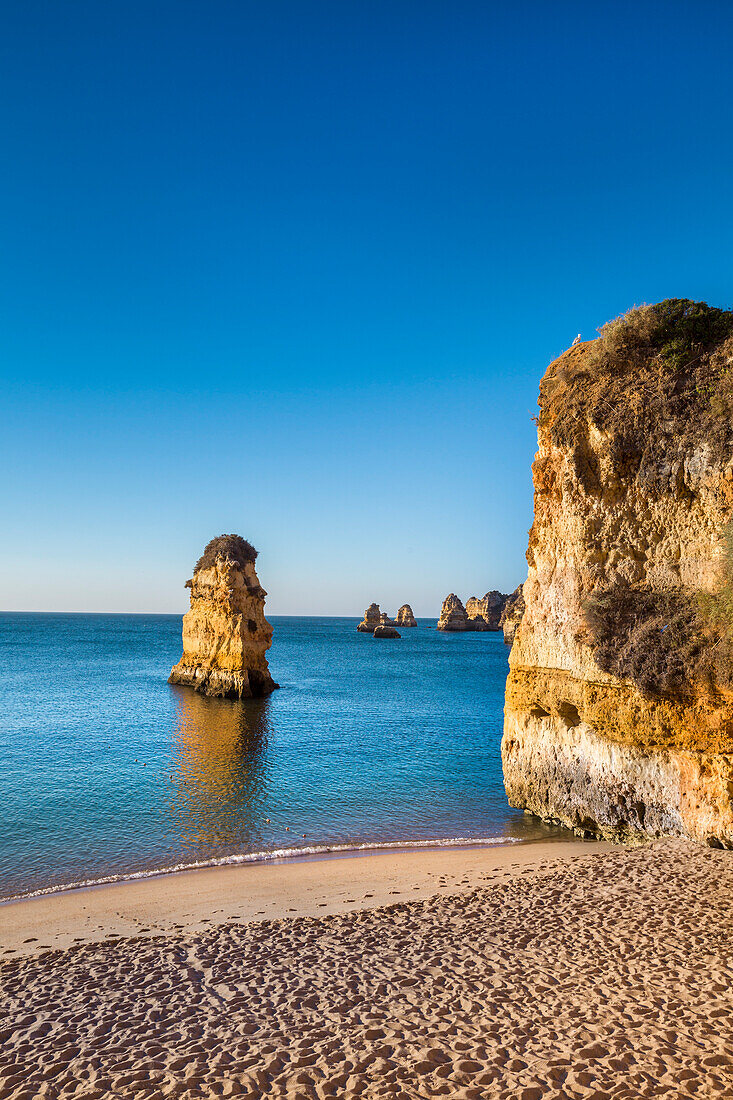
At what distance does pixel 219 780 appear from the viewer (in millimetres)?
20531

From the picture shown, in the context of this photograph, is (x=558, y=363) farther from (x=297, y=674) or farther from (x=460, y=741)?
(x=297, y=674)

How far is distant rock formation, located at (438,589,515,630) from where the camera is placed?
16262 cm

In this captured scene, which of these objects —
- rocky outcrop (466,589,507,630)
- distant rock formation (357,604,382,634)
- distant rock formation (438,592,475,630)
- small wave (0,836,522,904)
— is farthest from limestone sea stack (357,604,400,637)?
small wave (0,836,522,904)

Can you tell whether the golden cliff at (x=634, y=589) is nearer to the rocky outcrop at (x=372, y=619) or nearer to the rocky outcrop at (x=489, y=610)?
the rocky outcrop at (x=372, y=619)

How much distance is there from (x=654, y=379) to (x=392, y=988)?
1274cm

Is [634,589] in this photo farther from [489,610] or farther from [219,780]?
[489,610]

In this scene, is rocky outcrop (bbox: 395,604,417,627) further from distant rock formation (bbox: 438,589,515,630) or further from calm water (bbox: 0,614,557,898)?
calm water (bbox: 0,614,557,898)

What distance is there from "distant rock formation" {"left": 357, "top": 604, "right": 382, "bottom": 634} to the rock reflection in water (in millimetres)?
123018

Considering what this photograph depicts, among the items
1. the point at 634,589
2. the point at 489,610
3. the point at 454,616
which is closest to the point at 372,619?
the point at 454,616

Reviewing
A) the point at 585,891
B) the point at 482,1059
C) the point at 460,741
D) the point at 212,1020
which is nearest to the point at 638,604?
the point at 585,891

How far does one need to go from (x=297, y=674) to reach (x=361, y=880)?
159ft

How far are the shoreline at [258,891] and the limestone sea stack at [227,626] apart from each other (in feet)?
88.7

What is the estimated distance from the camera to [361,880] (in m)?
12.3

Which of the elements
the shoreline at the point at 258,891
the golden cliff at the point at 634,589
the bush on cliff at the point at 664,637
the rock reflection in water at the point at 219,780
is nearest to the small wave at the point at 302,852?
the shoreline at the point at 258,891
